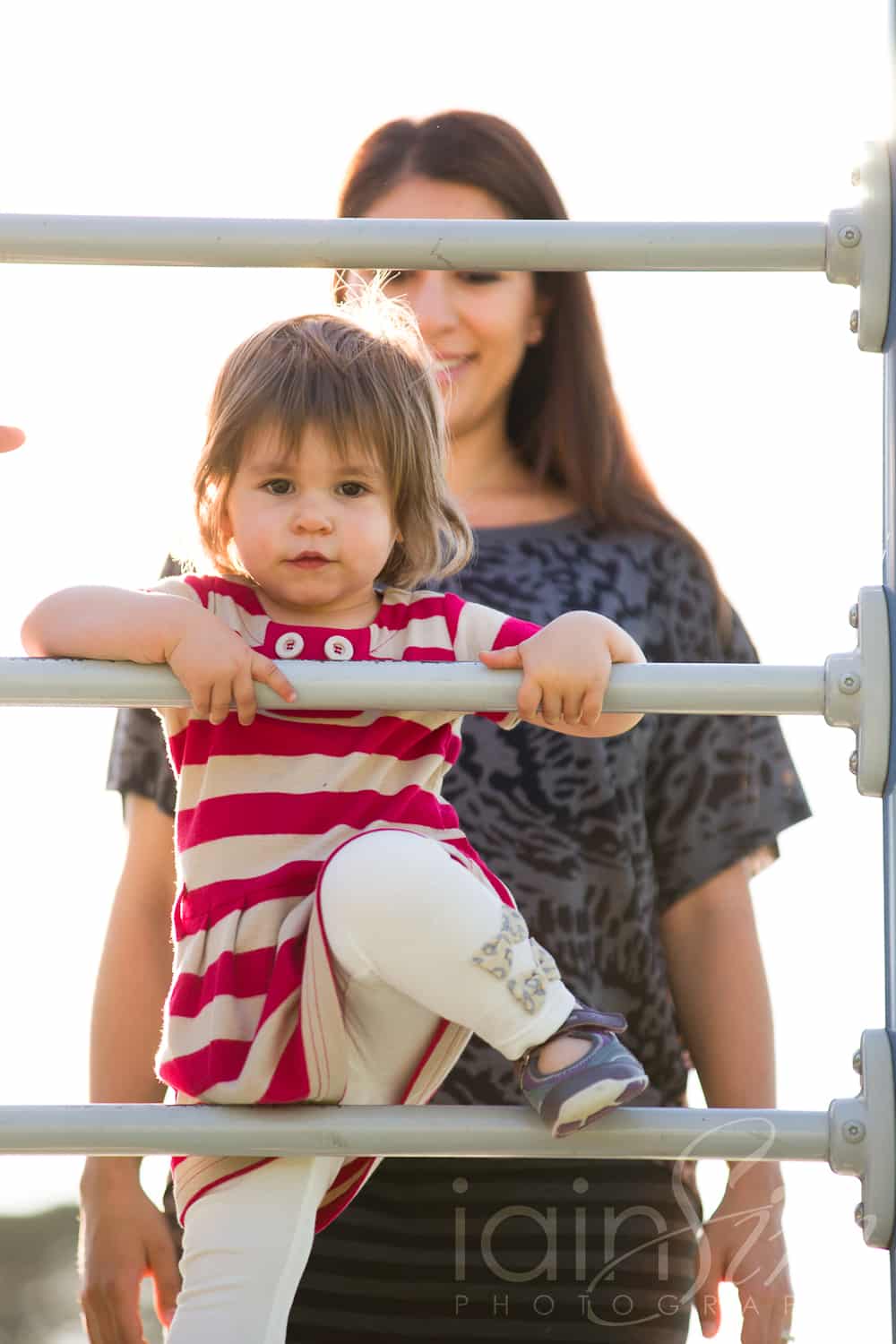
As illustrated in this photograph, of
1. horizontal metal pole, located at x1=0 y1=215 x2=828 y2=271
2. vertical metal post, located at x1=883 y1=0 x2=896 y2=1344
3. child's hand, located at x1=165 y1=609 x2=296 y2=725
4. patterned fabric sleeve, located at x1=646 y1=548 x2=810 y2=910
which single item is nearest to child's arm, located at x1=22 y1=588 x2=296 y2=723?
child's hand, located at x1=165 y1=609 x2=296 y2=725

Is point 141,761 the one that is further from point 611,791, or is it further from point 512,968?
point 512,968

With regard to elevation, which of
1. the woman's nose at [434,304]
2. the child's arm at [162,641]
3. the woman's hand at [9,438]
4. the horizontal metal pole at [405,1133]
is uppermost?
the woman's nose at [434,304]

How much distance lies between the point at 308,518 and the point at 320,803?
180mm

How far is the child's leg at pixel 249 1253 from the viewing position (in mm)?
1208

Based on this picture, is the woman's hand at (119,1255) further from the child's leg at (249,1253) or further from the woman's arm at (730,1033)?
the child's leg at (249,1253)

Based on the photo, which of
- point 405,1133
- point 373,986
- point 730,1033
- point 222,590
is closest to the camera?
point 405,1133

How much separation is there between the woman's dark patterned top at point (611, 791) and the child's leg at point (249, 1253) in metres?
0.55

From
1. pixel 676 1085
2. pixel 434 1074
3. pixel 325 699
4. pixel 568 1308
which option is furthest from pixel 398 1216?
pixel 325 699

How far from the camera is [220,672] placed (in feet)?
3.92

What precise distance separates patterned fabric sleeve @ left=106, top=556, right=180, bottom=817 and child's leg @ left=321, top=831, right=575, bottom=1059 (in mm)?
693

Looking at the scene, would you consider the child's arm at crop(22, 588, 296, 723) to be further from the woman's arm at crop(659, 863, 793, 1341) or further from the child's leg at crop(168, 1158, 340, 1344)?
the woman's arm at crop(659, 863, 793, 1341)

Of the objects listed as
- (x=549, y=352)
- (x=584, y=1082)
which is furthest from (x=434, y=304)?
(x=584, y=1082)

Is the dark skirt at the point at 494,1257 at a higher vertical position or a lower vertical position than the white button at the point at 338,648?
lower

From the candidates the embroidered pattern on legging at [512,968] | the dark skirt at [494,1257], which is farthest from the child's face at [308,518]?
the dark skirt at [494,1257]
